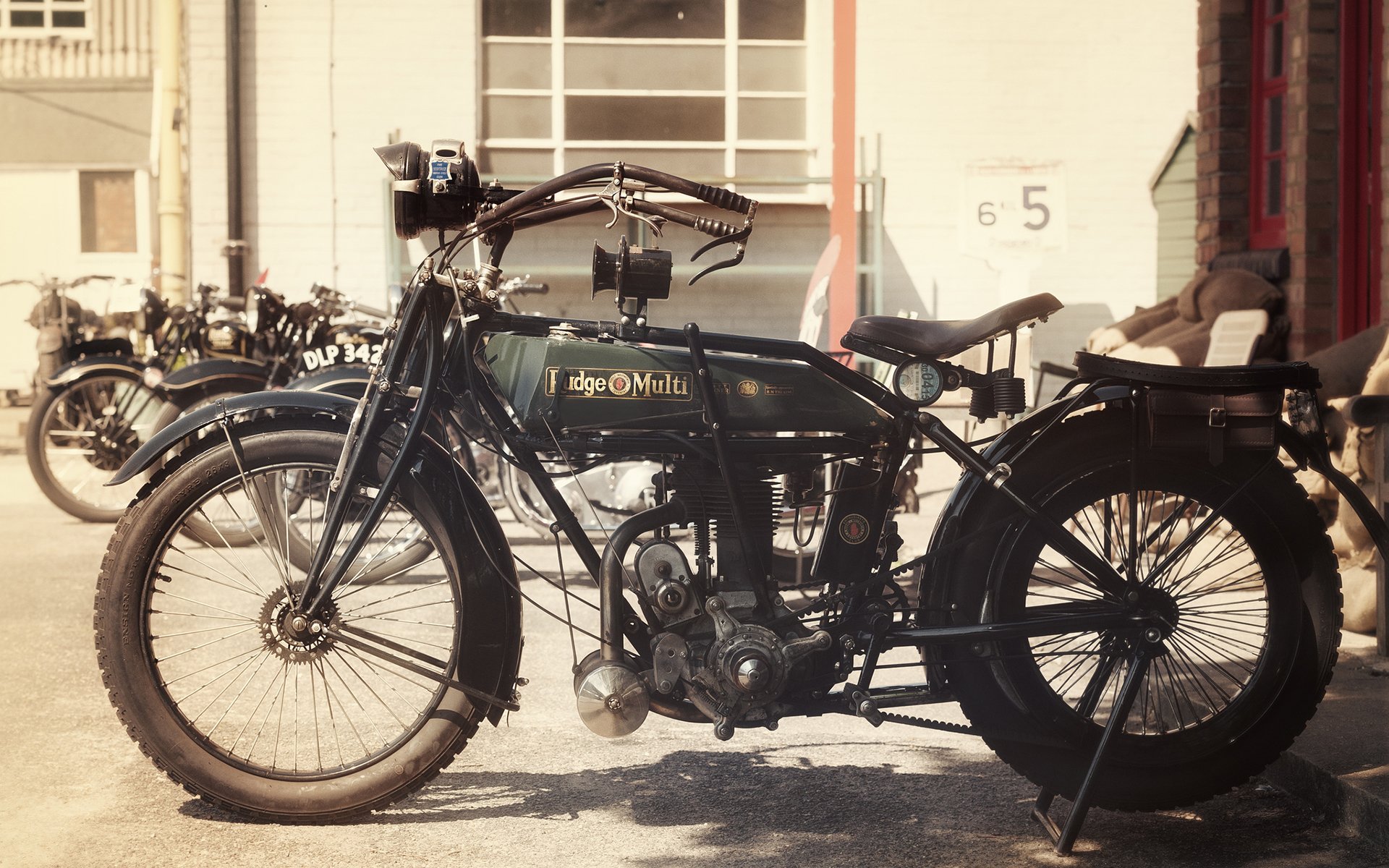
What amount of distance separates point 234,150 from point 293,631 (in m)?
9.92

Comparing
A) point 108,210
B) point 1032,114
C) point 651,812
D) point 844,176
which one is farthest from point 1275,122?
point 108,210

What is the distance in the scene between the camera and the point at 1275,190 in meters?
8.42

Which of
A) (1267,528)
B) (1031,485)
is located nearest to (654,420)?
(1031,485)

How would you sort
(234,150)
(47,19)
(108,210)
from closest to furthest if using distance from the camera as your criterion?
(234,150) → (47,19) → (108,210)

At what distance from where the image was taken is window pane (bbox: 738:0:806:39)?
13062mm

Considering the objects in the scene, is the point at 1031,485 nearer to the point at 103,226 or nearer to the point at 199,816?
the point at 199,816

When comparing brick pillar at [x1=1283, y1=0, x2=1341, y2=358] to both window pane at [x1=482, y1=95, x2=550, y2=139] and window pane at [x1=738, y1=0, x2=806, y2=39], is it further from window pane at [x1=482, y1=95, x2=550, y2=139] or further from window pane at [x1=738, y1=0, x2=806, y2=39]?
window pane at [x1=482, y1=95, x2=550, y2=139]

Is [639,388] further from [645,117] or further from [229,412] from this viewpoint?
[645,117]

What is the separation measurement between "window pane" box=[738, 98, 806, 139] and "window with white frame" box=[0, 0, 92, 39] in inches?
401

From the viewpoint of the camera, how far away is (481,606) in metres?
3.48

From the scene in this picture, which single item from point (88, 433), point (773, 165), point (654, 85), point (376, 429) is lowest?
point (88, 433)

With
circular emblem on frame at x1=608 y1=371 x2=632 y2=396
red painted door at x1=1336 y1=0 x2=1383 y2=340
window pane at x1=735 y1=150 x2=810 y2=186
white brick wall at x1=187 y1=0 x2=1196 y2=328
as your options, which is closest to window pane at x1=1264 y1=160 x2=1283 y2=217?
red painted door at x1=1336 y1=0 x2=1383 y2=340

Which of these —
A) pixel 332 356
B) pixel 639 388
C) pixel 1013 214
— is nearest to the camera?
pixel 639 388

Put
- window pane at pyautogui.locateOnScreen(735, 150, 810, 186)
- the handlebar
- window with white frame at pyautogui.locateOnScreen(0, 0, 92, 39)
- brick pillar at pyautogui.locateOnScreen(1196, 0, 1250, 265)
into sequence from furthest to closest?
window with white frame at pyautogui.locateOnScreen(0, 0, 92, 39), window pane at pyautogui.locateOnScreen(735, 150, 810, 186), brick pillar at pyautogui.locateOnScreen(1196, 0, 1250, 265), the handlebar
